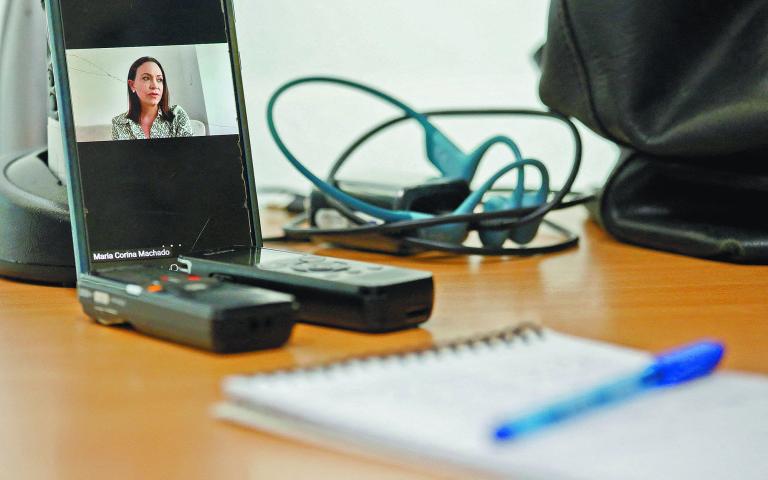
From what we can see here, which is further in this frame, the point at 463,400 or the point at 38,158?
the point at 38,158

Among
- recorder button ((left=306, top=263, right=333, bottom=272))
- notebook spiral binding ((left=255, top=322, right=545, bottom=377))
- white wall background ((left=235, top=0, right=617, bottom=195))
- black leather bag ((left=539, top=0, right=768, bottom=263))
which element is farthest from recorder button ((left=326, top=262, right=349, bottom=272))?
white wall background ((left=235, top=0, right=617, bottom=195))

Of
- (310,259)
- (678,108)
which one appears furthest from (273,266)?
(678,108)

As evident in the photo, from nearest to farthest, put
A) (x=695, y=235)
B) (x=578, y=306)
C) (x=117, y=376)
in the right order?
(x=117, y=376) → (x=578, y=306) → (x=695, y=235)

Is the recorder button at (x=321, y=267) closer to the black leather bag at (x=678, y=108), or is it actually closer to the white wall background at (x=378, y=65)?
the black leather bag at (x=678, y=108)

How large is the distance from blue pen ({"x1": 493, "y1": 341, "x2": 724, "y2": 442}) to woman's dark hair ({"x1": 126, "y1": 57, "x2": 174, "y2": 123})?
13.4 inches

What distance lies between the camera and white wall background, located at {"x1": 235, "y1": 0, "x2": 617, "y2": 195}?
1186 mm

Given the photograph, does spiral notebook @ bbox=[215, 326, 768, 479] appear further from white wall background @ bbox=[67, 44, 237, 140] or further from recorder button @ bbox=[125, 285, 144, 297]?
white wall background @ bbox=[67, 44, 237, 140]

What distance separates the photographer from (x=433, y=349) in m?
0.39

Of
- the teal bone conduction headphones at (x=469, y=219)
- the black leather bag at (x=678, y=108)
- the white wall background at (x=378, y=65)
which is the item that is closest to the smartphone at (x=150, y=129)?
the teal bone conduction headphones at (x=469, y=219)

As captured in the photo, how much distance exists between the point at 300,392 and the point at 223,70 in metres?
0.34

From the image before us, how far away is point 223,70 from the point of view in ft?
2.10

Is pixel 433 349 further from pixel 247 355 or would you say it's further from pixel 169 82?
pixel 169 82

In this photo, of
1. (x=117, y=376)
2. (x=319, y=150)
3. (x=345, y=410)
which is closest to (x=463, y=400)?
(x=345, y=410)

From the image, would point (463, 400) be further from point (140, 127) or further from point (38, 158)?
point (38, 158)
